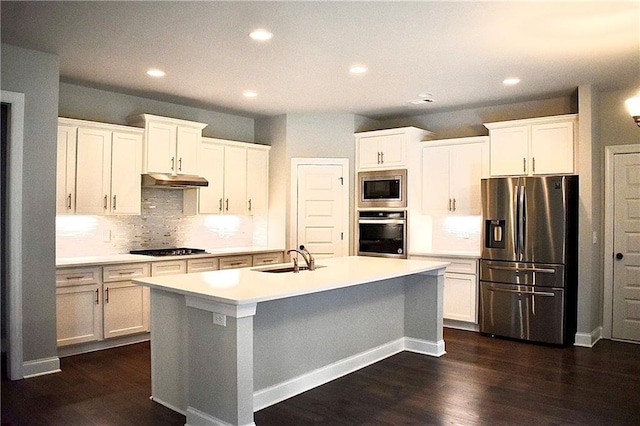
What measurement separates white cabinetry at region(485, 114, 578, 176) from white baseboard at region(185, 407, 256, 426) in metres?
4.03

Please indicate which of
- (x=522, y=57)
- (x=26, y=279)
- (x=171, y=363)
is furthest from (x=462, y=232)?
(x=26, y=279)

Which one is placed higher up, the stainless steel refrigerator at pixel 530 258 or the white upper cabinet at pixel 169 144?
the white upper cabinet at pixel 169 144

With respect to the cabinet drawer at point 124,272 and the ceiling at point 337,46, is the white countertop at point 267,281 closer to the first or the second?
the cabinet drawer at point 124,272

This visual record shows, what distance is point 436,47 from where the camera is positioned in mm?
3879

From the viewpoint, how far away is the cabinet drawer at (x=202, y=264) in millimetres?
5480

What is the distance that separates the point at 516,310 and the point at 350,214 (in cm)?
237

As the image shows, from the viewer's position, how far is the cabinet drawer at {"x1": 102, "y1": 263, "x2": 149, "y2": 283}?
4.80 meters

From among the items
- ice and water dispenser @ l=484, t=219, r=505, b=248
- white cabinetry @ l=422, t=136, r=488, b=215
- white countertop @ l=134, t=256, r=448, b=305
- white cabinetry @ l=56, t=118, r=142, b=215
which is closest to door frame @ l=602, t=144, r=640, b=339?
ice and water dispenser @ l=484, t=219, r=505, b=248

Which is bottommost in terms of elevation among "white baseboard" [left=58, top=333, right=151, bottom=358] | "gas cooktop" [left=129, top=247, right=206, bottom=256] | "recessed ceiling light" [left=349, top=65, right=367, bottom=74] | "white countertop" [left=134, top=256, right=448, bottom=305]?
"white baseboard" [left=58, top=333, right=151, bottom=358]

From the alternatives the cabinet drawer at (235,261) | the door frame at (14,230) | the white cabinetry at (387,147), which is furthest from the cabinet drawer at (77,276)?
the white cabinetry at (387,147)

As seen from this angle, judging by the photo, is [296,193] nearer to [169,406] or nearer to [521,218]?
[521,218]

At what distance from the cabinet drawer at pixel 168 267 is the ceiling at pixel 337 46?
1839mm

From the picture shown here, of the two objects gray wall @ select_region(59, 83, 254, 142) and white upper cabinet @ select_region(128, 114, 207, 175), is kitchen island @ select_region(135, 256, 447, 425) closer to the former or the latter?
white upper cabinet @ select_region(128, 114, 207, 175)

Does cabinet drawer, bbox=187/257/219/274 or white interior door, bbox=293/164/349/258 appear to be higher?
white interior door, bbox=293/164/349/258
